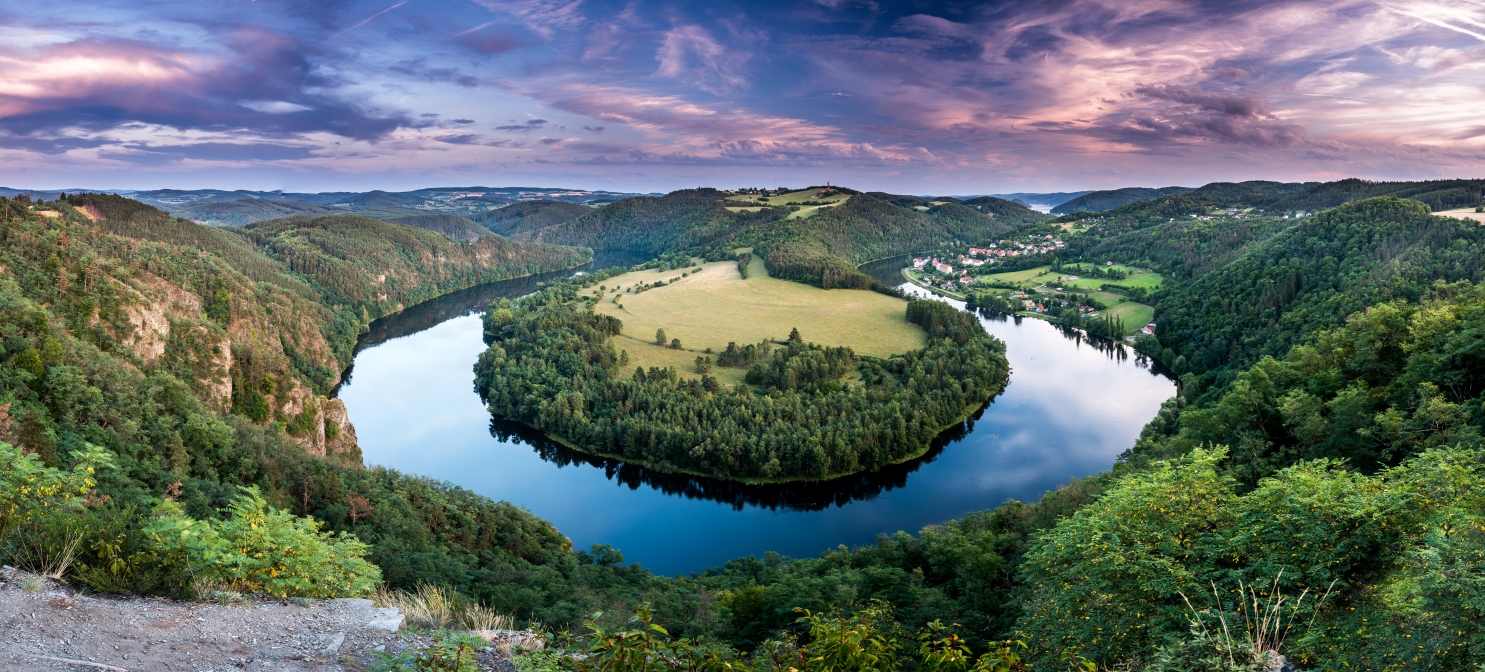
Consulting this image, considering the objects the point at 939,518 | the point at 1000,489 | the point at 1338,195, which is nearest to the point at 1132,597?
the point at 939,518

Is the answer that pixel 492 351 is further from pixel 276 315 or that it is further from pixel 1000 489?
pixel 1000 489

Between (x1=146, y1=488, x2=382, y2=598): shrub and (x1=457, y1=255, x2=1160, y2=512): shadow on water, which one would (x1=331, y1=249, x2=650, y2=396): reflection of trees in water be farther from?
(x1=146, y1=488, x2=382, y2=598): shrub

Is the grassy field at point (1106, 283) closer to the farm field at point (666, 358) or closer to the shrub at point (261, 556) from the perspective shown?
the farm field at point (666, 358)

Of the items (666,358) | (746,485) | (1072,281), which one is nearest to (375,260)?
(666,358)

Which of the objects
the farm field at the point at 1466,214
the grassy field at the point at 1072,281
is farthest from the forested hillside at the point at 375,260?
the farm field at the point at 1466,214

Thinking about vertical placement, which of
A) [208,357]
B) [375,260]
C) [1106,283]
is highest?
[375,260]

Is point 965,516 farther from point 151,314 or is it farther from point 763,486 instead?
point 151,314

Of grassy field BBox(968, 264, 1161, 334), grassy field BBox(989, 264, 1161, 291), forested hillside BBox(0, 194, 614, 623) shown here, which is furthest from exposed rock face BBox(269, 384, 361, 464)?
grassy field BBox(989, 264, 1161, 291)
